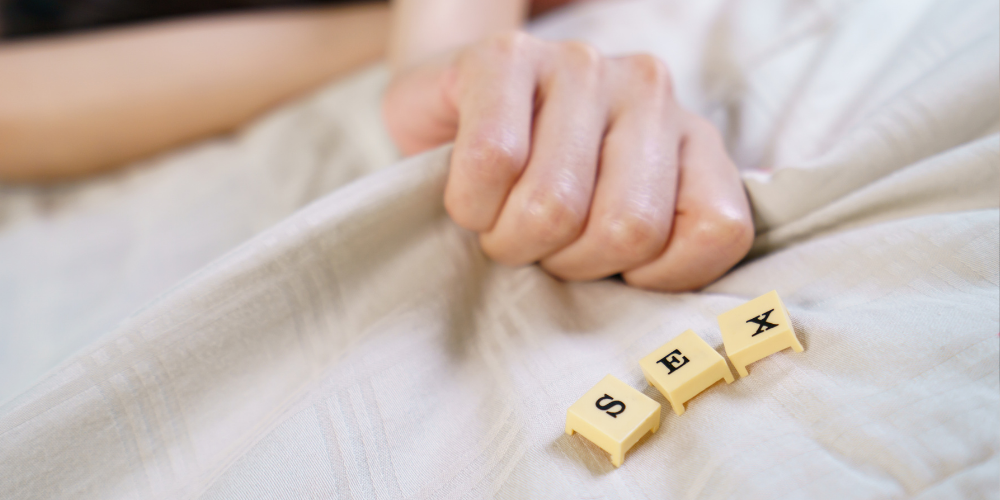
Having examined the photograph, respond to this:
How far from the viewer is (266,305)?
0.37 m

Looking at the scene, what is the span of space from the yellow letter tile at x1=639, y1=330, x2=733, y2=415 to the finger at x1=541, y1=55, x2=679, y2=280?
0.07m

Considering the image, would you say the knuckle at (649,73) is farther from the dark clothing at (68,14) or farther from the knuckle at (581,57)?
the dark clothing at (68,14)

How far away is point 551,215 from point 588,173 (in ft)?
0.14

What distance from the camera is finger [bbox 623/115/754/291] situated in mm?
360

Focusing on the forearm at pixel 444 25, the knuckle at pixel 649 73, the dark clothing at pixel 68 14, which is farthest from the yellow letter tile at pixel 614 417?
the dark clothing at pixel 68 14

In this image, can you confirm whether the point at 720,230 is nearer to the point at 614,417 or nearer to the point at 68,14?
the point at 614,417

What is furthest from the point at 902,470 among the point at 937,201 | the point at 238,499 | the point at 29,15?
the point at 29,15

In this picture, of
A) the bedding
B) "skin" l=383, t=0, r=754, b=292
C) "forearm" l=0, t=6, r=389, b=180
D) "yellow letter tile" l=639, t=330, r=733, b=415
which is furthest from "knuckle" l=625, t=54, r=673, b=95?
"forearm" l=0, t=6, r=389, b=180

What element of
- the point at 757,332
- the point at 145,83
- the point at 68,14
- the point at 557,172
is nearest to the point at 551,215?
the point at 557,172

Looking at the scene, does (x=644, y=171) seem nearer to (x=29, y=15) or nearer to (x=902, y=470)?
(x=902, y=470)

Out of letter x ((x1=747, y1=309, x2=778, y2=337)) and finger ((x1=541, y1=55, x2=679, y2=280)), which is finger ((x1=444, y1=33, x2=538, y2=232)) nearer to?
finger ((x1=541, y1=55, x2=679, y2=280))

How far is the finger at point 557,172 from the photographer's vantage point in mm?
359

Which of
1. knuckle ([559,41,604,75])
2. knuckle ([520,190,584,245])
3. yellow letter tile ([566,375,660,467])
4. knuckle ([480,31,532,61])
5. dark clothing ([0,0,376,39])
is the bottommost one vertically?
yellow letter tile ([566,375,660,467])

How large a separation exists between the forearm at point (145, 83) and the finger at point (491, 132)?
18.0 inches
